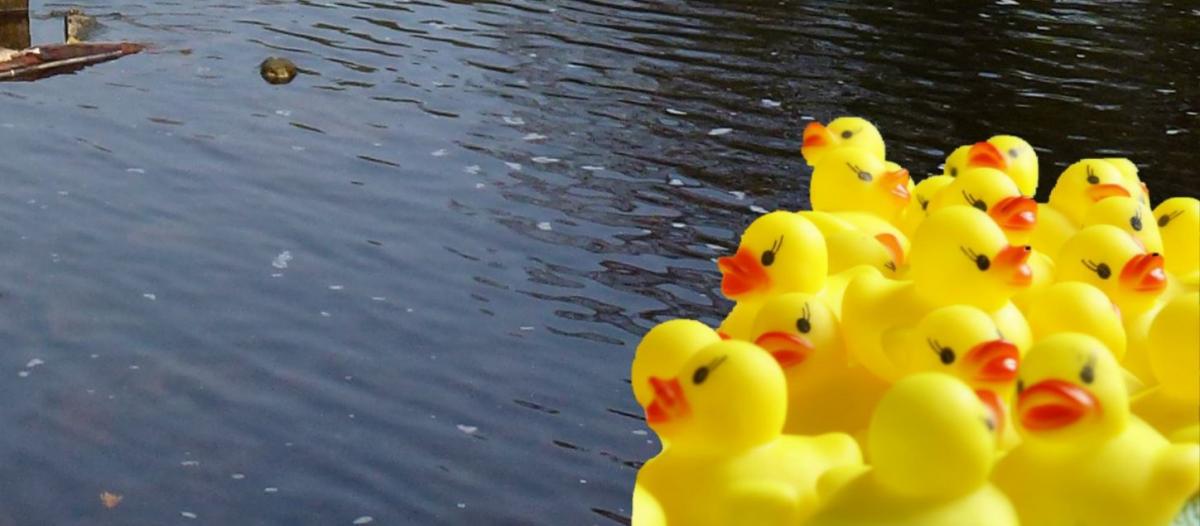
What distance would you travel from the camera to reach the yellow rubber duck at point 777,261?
4484 mm

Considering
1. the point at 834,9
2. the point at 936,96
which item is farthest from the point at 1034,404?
the point at 834,9

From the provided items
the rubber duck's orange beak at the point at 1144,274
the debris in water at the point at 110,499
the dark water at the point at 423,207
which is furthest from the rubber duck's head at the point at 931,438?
the debris in water at the point at 110,499

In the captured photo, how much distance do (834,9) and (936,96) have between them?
3.29 m

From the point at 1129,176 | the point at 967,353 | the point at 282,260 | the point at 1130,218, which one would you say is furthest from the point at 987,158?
the point at 282,260

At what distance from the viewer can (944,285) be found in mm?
4289

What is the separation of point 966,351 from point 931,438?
0.50 meters

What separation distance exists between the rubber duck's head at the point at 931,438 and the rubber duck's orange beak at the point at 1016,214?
1.23 metres

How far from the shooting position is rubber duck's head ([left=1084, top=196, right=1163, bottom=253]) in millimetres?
4809

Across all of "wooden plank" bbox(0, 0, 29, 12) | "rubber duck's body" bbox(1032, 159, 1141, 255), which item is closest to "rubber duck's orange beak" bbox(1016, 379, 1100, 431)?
"rubber duck's body" bbox(1032, 159, 1141, 255)

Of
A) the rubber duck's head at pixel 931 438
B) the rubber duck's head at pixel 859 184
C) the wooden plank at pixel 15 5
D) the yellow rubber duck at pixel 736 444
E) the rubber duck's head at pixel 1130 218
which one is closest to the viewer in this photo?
the rubber duck's head at pixel 931 438

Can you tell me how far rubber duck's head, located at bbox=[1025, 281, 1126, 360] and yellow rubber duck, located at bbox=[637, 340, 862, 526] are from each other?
28.0 inches

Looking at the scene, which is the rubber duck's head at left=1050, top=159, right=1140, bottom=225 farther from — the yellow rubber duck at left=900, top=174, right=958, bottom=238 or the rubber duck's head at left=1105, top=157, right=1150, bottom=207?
the yellow rubber duck at left=900, top=174, right=958, bottom=238

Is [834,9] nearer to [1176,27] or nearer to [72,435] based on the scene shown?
[1176,27]

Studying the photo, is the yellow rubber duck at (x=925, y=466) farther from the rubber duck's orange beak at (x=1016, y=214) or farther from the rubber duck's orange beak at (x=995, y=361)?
the rubber duck's orange beak at (x=1016, y=214)
